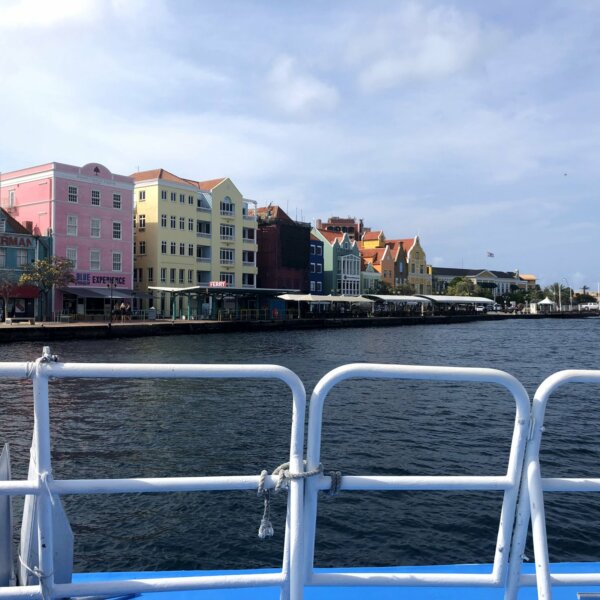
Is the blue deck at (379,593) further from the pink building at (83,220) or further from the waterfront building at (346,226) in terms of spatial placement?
the waterfront building at (346,226)

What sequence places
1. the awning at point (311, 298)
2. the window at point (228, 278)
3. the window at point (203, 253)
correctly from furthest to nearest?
the window at point (228, 278), the window at point (203, 253), the awning at point (311, 298)

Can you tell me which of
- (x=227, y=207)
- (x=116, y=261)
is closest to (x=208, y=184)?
(x=227, y=207)

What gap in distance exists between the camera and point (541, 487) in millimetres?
2756

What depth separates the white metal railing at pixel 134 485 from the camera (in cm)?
264

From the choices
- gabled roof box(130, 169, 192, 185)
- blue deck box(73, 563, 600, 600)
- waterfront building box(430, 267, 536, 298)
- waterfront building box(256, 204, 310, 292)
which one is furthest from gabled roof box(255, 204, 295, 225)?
blue deck box(73, 563, 600, 600)

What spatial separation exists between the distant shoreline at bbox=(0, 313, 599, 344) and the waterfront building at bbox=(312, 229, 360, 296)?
12613 mm

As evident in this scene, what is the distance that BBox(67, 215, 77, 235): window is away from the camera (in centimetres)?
5519

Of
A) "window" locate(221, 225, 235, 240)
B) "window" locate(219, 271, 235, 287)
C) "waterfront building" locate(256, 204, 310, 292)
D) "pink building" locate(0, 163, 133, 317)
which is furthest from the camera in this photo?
"waterfront building" locate(256, 204, 310, 292)

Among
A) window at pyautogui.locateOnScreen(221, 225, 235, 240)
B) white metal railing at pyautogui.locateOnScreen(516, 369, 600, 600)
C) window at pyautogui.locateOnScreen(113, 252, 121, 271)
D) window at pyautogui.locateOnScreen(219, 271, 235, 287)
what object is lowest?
white metal railing at pyautogui.locateOnScreen(516, 369, 600, 600)

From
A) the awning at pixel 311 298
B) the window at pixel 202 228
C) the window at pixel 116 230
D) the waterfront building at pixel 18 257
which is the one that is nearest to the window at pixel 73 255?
the waterfront building at pixel 18 257

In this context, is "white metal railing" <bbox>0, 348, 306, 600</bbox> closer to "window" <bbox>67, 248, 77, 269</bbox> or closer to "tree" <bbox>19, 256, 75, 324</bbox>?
"tree" <bbox>19, 256, 75, 324</bbox>

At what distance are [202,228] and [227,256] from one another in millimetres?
4151

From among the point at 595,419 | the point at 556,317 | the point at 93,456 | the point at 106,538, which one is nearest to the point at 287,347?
the point at 595,419

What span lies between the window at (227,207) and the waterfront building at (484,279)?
2577 inches
